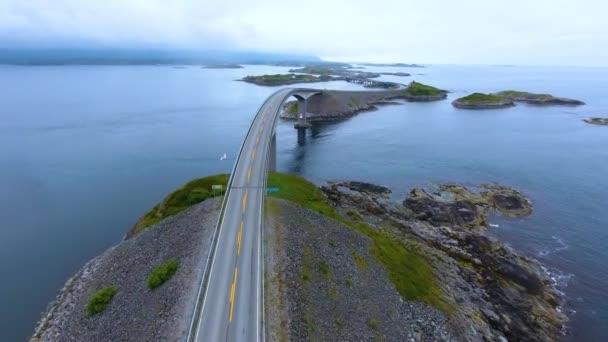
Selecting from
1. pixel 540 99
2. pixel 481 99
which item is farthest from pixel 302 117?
pixel 540 99

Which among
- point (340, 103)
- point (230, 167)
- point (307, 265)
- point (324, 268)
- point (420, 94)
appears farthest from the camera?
point (420, 94)

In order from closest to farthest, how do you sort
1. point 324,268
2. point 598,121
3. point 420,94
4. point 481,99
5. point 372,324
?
point 372,324 < point 324,268 < point 598,121 < point 481,99 < point 420,94

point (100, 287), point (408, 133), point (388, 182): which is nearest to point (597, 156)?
point (408, 133)

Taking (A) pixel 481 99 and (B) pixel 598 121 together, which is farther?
(A) pixel 481 99

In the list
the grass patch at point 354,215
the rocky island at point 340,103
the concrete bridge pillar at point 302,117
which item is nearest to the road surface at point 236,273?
the grass patch at point 354,215

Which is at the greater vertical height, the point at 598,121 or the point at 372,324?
the point at 372,324

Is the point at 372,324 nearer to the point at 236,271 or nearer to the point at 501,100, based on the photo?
the point at 236,271

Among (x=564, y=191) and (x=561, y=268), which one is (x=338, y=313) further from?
(x=564, y=191)
